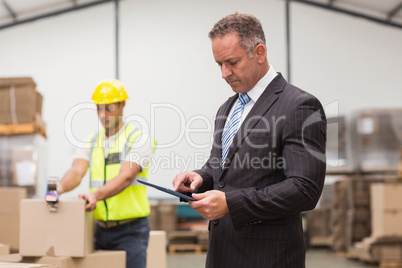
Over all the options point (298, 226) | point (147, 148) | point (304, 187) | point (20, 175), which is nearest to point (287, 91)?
point (304, 187)

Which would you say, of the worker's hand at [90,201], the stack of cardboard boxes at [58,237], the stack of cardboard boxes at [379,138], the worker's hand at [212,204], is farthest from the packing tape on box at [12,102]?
the stack of cardboard boxes at [379,138]

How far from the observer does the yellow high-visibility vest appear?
294 centimetres

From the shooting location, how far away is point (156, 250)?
3.71m

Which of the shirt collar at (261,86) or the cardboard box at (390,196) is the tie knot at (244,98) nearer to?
the shirt collar at (261,86)

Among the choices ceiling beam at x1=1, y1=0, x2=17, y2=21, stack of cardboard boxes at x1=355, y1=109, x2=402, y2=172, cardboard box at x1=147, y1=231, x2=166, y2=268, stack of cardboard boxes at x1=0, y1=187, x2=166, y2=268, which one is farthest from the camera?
ceiling beam at x1=1, y1=0, x2=17, y2=21

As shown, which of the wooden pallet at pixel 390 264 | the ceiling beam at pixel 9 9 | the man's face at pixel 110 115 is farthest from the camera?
the ceiling beam at pixel 9 9

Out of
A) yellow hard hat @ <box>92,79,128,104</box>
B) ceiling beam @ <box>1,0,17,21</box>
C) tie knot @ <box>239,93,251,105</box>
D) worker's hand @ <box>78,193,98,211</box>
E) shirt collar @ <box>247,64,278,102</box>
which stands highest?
ceiling beam @ <box>1,0,17,21</box>

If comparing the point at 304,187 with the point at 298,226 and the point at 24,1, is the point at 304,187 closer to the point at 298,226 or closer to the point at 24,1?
the point at 298,226

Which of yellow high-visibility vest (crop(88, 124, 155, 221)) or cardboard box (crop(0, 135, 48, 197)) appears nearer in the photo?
yellow high-visibility vest (crop(88, 124, 155, 221))

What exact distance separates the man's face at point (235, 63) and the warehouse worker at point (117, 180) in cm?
127

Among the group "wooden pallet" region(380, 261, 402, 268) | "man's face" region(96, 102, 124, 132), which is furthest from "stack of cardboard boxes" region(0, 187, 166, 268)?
"wooden pallet" region(380, 261, 402, 268)

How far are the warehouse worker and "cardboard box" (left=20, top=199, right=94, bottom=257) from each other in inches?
4.1

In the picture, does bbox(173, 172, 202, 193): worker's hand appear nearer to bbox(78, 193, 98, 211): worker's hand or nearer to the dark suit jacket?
the dark suit jacket

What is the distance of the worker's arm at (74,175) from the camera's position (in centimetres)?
313
